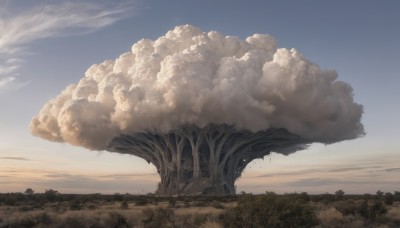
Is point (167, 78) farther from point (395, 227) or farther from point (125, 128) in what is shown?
point (395, 227)

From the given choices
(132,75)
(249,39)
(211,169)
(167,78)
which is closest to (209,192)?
(211,169)

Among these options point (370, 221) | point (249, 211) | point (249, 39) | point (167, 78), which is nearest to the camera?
point (249, 211)

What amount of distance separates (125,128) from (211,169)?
1929cm

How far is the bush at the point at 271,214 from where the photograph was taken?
17.3m

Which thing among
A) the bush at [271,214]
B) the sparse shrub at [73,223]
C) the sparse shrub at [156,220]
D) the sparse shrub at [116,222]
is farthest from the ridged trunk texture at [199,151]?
the bush at [271,214]

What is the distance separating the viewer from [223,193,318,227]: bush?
17.3m

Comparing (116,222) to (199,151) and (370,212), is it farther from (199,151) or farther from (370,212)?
(199,151)

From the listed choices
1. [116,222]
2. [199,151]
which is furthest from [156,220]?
[199,151]

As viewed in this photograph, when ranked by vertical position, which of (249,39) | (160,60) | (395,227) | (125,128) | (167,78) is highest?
(249,39)

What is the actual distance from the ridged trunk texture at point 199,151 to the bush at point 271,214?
65.0m

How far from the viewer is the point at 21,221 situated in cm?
2245

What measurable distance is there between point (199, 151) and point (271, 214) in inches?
2982

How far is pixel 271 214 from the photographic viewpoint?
57.4 feet

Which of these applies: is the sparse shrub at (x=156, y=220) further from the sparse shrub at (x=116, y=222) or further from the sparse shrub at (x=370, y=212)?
the sparse shrub at (x=370, y=212)
